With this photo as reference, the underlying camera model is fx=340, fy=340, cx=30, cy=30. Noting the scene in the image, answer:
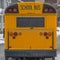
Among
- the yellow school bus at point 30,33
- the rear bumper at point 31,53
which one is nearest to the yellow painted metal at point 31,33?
the yellow school bus at point 30,33

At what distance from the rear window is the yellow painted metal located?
14 centimetres

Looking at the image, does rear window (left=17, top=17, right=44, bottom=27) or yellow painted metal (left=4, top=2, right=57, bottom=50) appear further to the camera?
rear window (left=17, top=17, right=44, bottom=27)

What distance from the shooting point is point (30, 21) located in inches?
534

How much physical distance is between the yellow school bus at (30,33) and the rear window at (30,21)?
0.06 m

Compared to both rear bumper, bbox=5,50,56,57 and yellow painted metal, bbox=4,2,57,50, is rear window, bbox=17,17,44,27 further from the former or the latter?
rear bumper, bbox=5,50,56,57

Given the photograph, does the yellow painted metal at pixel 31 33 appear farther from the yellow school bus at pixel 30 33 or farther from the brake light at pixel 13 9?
the brake light at pixel 13 9

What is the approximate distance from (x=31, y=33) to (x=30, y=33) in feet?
0.13

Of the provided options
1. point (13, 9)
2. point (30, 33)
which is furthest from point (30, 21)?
point (13, 9)

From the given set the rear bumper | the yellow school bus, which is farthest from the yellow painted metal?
the rear bumper

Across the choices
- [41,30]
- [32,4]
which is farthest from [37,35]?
[32,4]

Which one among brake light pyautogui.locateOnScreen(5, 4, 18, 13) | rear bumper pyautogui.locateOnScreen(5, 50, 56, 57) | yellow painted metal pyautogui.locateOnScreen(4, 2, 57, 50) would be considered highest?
brake light pyautogui.locateOnScreen(5, 4, 18, 13)

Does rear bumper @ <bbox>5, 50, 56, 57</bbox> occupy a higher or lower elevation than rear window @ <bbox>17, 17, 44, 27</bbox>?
lower

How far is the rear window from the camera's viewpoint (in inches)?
533

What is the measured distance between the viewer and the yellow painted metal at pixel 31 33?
1338 cm
